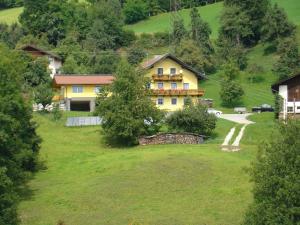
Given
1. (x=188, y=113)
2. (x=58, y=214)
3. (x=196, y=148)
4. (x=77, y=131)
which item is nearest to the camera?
(x=58, y=214)

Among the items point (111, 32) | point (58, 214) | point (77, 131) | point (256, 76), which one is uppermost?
point (111, 32)

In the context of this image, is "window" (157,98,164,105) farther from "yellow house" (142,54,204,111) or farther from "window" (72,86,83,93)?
"window" (72,86,83,93)

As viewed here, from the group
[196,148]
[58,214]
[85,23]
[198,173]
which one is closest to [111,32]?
[85,23]

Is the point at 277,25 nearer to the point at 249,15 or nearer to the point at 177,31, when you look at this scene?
the point at 249,15

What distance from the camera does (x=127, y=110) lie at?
6019cm

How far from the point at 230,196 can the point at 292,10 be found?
91.6m

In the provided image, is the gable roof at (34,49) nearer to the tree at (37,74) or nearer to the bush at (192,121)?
the tree at (37,74)

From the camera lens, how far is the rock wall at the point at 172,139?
60156 millimetres

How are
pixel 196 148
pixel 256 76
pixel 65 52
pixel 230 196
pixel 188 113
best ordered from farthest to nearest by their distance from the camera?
pixel 65 52 → pixel 256 76 → pixel 188 113 → pixel 196 148 → pixel 230 196

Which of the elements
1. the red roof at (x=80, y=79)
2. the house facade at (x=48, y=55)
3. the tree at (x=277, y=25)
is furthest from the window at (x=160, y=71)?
the tree at (x=277, y=25)

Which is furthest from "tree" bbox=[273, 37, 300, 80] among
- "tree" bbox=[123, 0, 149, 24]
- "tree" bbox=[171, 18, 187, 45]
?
"tree" bbox=[123, 0, 149, 24]

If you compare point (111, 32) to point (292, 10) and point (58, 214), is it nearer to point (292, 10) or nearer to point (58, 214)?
point (292, 10)

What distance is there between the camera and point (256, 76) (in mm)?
97000

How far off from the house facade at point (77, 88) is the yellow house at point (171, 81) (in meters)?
6.04
